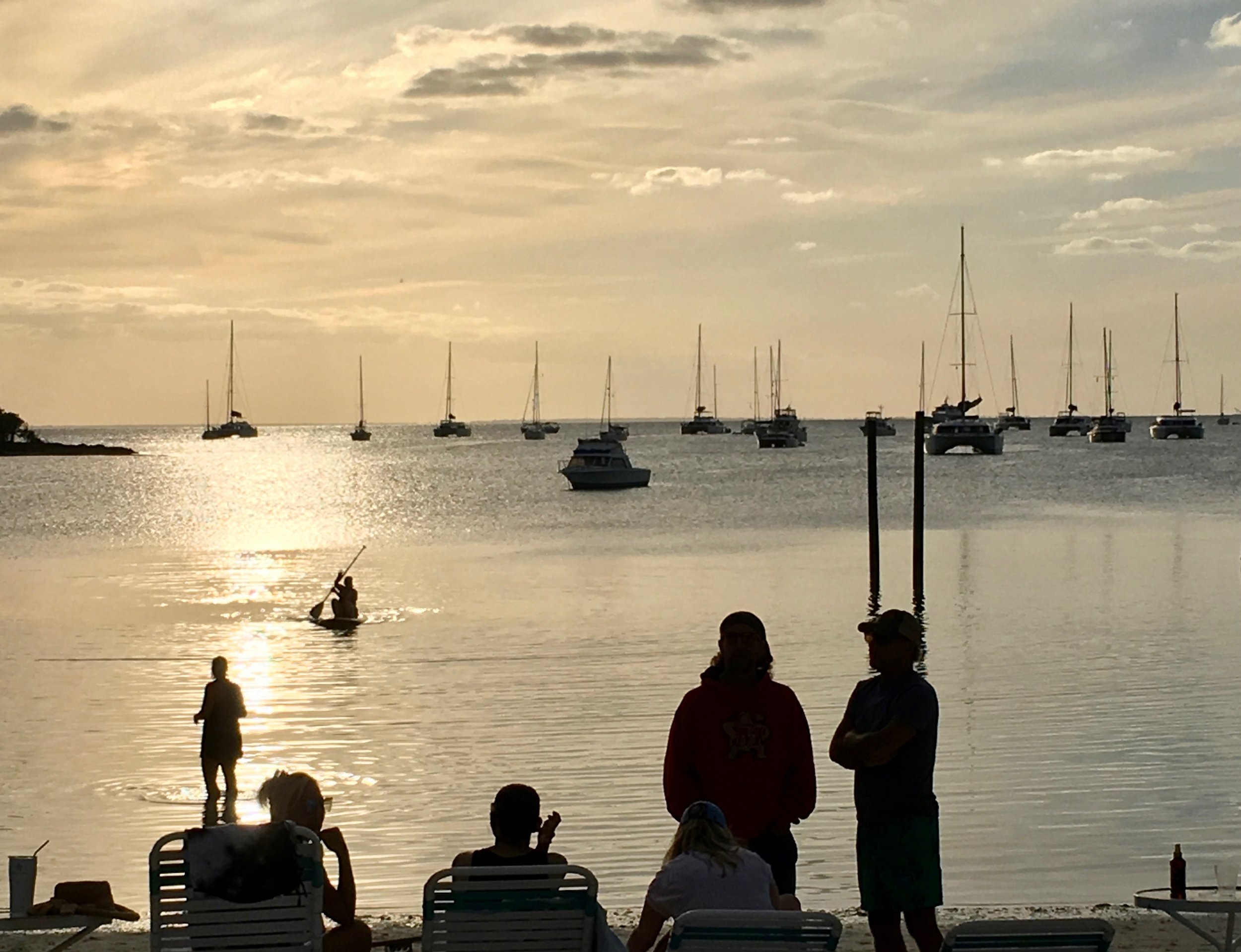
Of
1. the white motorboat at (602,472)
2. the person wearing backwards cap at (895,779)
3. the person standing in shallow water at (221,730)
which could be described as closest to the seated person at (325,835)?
the person wearing backwards cap at (895,779)

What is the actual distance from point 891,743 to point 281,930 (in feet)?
8.90

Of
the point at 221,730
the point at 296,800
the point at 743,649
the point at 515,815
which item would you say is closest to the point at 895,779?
the point at 743,649

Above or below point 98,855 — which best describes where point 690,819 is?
above

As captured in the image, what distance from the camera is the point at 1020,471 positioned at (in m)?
133

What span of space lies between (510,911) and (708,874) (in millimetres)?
846

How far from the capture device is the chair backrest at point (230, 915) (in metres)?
6.87

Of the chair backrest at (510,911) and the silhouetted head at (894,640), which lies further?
the silhouetted head at (894,640)

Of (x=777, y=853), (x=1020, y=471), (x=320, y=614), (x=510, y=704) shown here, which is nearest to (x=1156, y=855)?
(x=777, y=853)

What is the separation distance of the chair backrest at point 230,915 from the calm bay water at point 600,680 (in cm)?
591

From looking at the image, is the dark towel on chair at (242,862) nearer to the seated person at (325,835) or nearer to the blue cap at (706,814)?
the seated person at (325,835)

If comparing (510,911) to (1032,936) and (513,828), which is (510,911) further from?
(1032,936)

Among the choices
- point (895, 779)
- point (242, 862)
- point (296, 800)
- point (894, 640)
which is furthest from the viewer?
point (895, 779)

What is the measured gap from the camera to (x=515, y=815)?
23.1 ft

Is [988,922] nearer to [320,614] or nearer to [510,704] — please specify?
[510,704]
